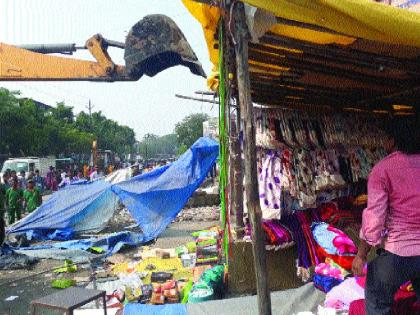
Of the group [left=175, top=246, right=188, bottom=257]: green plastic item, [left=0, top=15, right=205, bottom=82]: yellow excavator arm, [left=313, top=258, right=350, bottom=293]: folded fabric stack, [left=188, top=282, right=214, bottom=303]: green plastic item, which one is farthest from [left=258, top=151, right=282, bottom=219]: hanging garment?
[left=175, top=246, right=188, bottom=257]: green plastic item

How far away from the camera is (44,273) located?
668 centimetres

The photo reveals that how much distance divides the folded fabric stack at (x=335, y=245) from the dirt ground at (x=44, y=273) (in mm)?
3953

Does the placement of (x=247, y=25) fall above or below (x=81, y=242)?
above

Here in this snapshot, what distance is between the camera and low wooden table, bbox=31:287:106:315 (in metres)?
2.82

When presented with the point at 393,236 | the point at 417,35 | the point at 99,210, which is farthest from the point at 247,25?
the point at 99,210

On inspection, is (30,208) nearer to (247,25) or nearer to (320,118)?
(320,118)

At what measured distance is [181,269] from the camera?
6.48 metres

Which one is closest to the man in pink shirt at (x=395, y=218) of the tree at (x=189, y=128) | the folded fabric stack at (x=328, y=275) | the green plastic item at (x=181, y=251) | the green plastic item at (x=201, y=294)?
the folded fabric stack at (x=328, y=275)

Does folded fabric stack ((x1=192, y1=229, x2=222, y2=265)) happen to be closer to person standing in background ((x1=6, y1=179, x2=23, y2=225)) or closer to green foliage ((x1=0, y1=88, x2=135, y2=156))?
person standing in background ((x1=6, y1=179, x2=23, y2=225))

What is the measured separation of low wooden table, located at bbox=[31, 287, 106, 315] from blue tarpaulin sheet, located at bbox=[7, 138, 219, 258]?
16.7ft

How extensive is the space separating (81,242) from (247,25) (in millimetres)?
6971

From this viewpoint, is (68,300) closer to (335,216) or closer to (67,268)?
(335,216)

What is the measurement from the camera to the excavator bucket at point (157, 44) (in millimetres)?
5500

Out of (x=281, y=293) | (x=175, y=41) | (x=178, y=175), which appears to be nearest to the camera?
(x=281, y=293)
